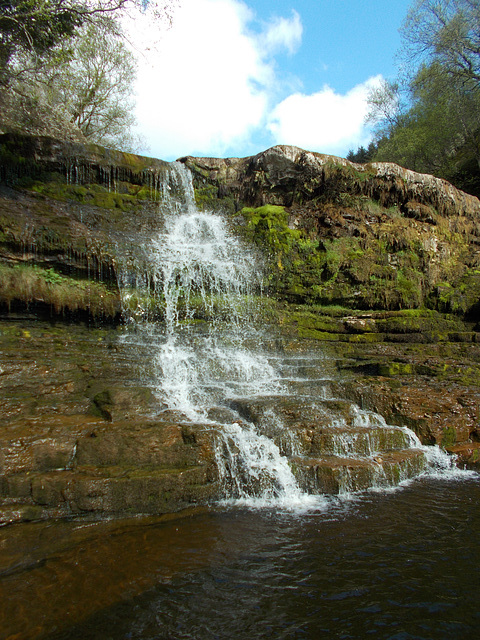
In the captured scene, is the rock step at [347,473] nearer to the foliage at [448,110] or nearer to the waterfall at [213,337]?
the waterfall at [213,337]

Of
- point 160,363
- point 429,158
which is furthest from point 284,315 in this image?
point 429,158

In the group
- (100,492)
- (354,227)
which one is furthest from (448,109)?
(100,492)

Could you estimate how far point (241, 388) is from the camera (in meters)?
7.71

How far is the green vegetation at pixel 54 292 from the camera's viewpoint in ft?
A: 25.9

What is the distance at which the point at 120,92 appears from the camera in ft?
72.5

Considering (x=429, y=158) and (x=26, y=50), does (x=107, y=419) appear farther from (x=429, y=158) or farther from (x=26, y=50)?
(x=429, y=158)

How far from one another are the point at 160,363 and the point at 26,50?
10.8m

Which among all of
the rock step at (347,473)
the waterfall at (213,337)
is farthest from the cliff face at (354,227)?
the rock step at (347,473)

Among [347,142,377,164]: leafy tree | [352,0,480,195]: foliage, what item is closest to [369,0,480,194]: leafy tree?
[352,0,480,195]: foliage

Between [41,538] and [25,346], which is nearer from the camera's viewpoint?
[41,538]

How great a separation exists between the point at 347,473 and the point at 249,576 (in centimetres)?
237

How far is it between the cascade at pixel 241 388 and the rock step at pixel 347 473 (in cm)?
1

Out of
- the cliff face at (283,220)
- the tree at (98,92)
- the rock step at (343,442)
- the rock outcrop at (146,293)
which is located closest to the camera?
the rock outcrop at (146,293)

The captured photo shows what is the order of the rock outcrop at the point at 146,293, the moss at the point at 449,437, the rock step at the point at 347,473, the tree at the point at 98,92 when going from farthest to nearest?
the tree at the point at 98,92 < the moss at the point at 449,437 < the rock step at the point at 347,473 < the rock outcrop at the point at 146,293
